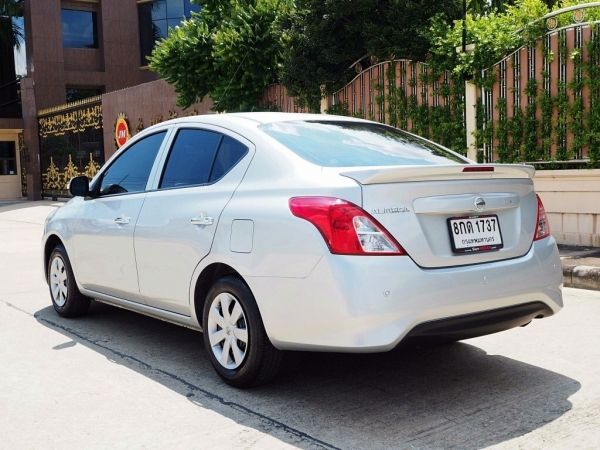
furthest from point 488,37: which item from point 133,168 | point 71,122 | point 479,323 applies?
point 71,122

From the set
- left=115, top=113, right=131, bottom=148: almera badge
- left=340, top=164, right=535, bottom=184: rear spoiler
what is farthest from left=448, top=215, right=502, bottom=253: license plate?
left=115, top=113, right=131, bottom=148: almera badge

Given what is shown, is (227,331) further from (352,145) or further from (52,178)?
(52,178)

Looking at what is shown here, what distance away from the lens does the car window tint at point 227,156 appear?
174 inches

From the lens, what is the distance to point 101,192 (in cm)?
570

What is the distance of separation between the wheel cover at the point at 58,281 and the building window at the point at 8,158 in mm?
25734

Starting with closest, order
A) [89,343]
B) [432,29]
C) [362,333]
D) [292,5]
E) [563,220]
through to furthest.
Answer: [362,333], [89,343], [563,220], [432,29], [292,5]

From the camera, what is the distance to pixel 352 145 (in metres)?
4.46

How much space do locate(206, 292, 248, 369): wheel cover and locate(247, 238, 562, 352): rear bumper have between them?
0.25 meters

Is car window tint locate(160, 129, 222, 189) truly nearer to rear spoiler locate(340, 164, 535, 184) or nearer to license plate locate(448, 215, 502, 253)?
rear spoiler locate(340, 164, 535, 184)

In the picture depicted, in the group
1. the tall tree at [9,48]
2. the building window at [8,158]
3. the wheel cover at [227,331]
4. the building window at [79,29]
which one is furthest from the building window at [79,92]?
the wheel cover at [227,331]

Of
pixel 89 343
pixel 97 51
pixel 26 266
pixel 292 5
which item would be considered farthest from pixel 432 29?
pixel 97 51

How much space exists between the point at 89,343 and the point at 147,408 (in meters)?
1.62

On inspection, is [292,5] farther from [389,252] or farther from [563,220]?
[389,252]

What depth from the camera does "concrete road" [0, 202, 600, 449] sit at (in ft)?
11.5
